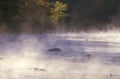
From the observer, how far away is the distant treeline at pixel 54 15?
4579 centimetres

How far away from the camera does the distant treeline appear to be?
45.8 metres

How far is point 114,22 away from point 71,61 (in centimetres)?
5170

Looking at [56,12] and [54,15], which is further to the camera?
[56,12]

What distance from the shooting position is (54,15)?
59.9m

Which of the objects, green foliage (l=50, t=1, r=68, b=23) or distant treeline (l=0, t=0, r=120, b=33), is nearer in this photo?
distant treeline (l=0, t=0, r=120, b=33)

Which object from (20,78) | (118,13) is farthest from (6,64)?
(118,13)

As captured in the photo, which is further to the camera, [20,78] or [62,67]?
[62,67]

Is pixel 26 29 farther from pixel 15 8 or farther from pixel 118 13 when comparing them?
pixel 118 13

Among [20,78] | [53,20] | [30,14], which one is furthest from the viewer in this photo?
[53,20]

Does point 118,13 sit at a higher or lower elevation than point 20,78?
lower

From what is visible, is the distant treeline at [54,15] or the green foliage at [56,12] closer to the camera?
the distant treeline at [54,15]

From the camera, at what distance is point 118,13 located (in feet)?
232

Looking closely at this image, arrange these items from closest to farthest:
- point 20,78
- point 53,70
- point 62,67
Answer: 1. point 20,78
2. point 53,70
3. point 62,67

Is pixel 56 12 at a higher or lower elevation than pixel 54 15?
higher
